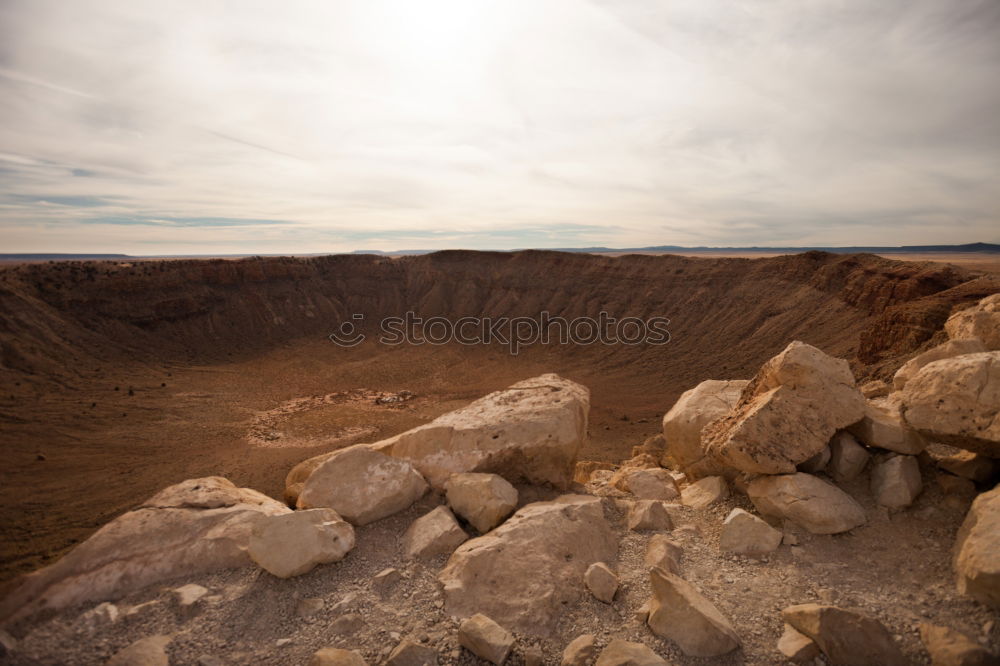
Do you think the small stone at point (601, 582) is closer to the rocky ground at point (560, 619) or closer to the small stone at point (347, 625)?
the rocky ground at point (560, 619)

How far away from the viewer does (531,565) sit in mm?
4719

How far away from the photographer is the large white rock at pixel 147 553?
4.41m

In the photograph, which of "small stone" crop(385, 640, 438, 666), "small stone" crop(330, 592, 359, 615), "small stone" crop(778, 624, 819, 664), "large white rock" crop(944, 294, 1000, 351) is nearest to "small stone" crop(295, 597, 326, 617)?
"small stone" crop(330, 592, 359, 615)

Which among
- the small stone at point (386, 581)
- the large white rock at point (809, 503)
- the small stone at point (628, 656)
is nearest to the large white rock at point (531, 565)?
the small stone at point (386, 581)

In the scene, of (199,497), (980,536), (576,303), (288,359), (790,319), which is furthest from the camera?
(576,303)

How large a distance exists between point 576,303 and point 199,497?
31.7 meters

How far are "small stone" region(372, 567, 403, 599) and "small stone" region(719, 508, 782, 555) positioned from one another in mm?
3539

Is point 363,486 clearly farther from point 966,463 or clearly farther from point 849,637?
point 966,463

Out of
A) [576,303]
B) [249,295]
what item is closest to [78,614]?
[576,303]

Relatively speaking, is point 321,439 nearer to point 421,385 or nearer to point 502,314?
point 421,385

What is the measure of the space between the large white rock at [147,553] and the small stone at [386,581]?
1485 mm

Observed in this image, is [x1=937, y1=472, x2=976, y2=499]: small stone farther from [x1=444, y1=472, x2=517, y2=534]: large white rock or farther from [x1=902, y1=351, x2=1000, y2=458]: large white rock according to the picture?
[x1=444, y1=472, x2=517, y2=534]: large white rock

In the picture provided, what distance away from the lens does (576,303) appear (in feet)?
117

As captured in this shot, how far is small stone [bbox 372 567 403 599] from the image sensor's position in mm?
4551
